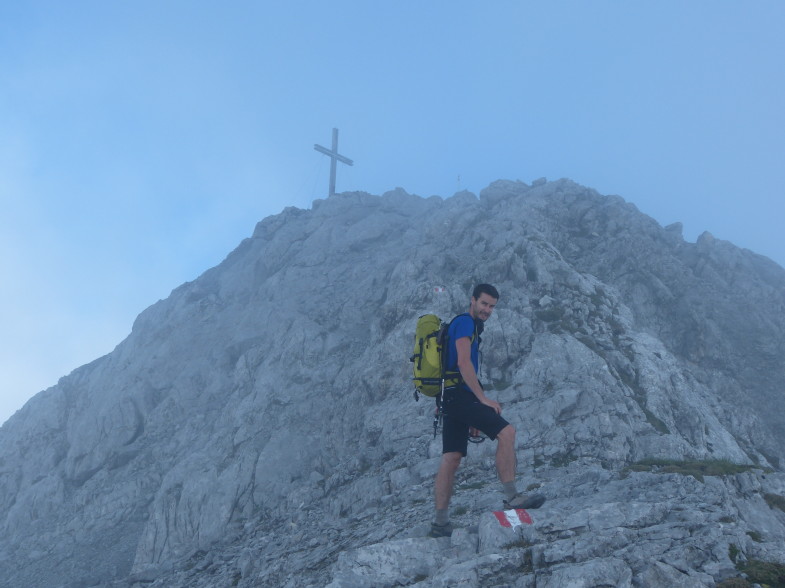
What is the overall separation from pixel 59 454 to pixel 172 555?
55.1ft

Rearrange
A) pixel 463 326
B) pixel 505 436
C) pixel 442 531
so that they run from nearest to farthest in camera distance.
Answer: pixel 505 436 < pixel 463 326 < pixel 442 531

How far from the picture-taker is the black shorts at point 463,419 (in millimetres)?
9633

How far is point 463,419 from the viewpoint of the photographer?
386 inches

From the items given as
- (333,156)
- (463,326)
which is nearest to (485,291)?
(463,326)

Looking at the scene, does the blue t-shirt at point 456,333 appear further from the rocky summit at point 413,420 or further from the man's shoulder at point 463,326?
the rocky summit at point 413,420

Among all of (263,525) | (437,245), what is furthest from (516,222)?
(263,525)

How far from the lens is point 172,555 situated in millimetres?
23844

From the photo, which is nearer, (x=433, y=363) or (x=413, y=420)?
(x=433, y=363)

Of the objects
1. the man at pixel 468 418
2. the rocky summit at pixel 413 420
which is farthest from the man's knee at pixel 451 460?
the rocky summit at pixel 413 420

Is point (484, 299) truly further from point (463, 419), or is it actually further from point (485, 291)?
point (463, 419)

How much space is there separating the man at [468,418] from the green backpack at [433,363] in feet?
0.33

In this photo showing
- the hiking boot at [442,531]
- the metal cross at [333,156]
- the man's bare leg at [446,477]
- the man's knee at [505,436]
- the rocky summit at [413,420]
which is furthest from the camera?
the metal cross at [333,156]

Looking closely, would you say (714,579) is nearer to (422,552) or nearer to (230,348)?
(422,552)

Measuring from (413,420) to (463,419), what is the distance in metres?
13.8
